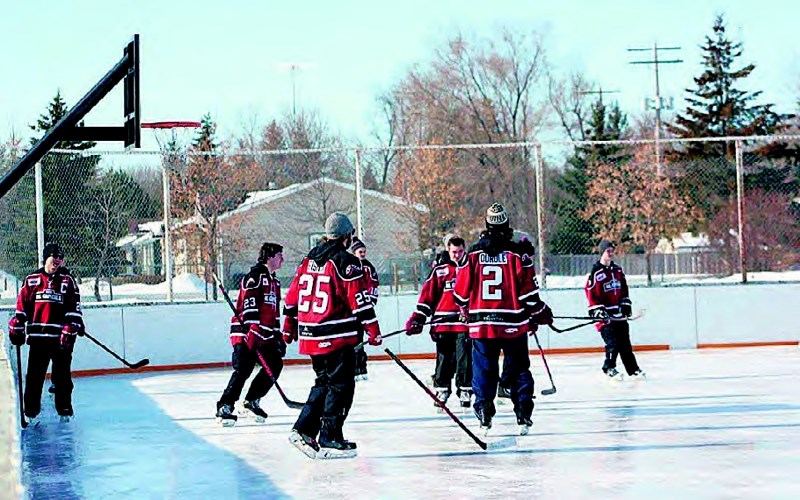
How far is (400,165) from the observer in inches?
666

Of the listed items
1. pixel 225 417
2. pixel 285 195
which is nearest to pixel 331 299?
pixel 225 417

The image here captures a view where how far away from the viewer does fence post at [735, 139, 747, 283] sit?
1546 cm

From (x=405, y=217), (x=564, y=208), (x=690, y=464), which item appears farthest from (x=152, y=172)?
(x=690, y=464)

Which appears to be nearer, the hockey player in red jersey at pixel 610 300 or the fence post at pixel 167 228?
the hockey player in red jersey at pixel 610 300

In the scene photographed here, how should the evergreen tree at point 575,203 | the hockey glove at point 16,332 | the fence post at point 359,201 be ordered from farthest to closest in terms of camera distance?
the evergreen tree at point 575,203 → the fence post at point 359,201 → the hockey glove at point 16,332

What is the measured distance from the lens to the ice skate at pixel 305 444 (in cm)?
753

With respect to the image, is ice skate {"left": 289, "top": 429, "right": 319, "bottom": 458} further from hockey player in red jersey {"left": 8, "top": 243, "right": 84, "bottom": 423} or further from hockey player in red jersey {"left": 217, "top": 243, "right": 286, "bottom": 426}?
hockey player in red jersey {"left": 8, "top": 243, "right": 84, "bottom": 423}

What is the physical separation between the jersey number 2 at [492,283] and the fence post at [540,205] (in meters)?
7.41

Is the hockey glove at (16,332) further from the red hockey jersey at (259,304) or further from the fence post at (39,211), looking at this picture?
the fence post at (39,211)

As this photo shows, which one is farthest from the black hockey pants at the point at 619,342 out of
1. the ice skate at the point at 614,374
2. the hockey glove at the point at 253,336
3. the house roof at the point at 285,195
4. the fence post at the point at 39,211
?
the fence post at the point at 39,211

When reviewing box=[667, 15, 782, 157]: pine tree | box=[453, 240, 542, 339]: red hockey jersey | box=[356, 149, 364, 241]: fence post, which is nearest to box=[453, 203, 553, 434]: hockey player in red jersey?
box=[453, 240, 542, 339]: red hockey jersey

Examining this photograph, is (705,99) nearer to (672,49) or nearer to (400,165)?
(672,49)

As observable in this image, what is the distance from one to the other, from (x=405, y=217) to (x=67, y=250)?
166 inches

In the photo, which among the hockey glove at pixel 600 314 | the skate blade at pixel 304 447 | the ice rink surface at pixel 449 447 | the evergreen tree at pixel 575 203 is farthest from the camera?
the evergreen tree at pixel 575 203
